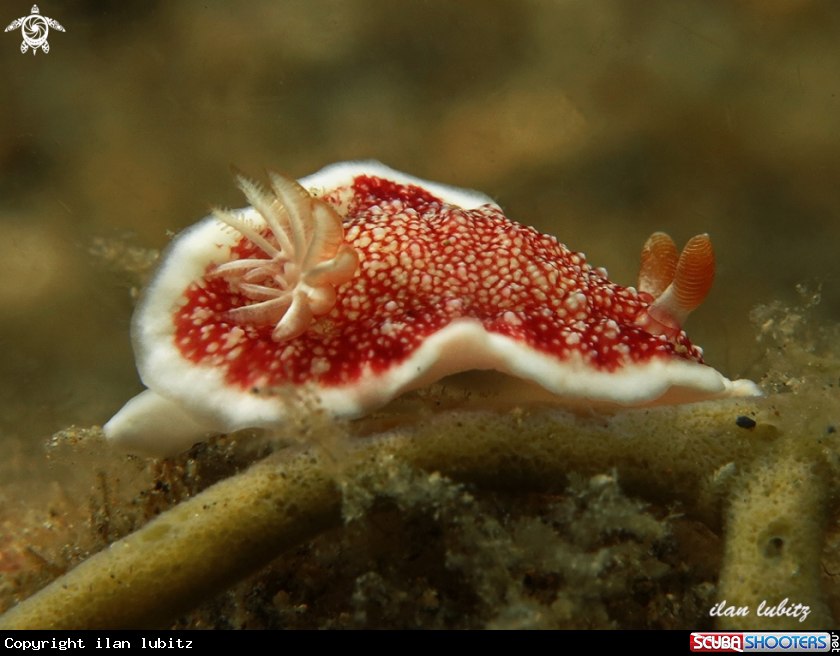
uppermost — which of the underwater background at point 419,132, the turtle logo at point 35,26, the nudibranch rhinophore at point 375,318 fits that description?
the turtle logo at point 35,26

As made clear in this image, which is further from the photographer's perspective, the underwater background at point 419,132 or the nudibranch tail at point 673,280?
the underwater background at point 419,132

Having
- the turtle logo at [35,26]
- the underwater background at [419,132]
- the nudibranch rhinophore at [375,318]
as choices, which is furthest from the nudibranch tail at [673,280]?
the turtle logo at [35,26]

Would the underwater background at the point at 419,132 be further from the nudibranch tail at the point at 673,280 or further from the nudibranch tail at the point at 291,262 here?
the nudibranch tail at the point at 291,262

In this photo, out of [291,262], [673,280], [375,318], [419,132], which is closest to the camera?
[375,318]

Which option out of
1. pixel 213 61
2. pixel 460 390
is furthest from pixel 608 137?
pixel 213 61

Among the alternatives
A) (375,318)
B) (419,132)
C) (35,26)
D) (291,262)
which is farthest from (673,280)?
(35,26)

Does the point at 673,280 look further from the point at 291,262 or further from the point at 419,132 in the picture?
the point at 419,132

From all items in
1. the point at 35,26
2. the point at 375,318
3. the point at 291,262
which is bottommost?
the point at 375,318
